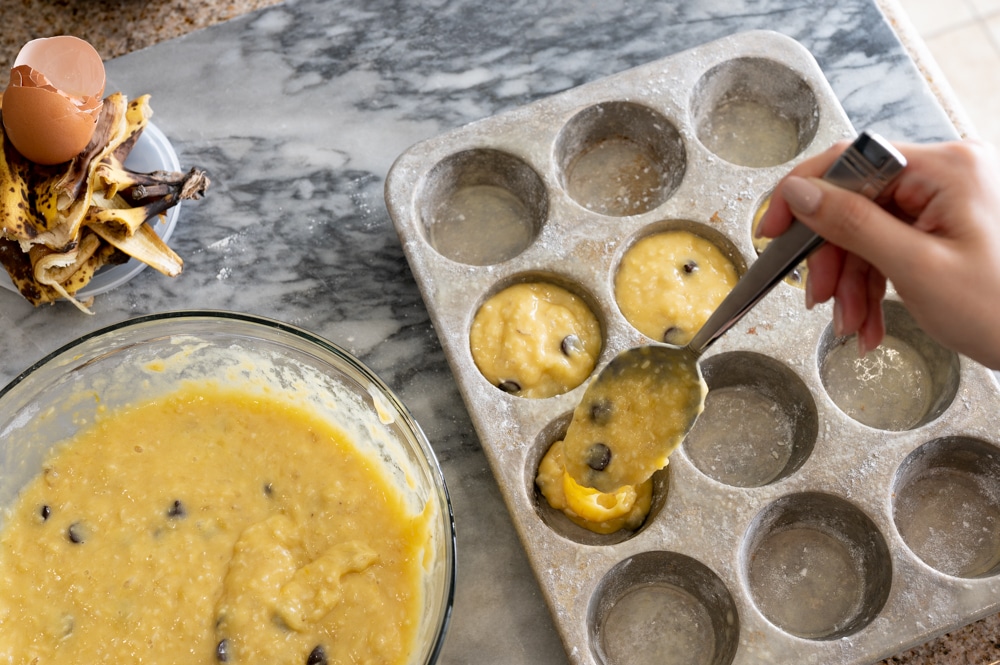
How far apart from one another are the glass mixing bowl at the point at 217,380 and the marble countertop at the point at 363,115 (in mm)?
268

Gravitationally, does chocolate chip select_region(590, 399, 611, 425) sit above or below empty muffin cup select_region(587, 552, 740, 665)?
above

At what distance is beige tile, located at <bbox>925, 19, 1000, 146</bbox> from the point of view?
12.0 ft

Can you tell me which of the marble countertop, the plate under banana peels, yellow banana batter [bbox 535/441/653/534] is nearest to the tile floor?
the marble countertop

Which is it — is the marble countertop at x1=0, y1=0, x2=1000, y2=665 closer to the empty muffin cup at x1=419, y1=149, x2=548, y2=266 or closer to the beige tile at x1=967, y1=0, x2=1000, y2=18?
the empty muffin cup at x1=419, y1=149, x2=548, y2=266

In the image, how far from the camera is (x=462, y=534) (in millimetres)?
2035

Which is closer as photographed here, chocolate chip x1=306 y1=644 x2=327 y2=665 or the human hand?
the human hand

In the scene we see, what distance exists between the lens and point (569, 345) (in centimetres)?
206

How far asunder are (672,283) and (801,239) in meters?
0.64

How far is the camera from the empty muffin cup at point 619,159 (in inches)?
89.0

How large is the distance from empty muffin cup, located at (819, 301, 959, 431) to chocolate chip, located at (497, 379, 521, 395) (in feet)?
2.46

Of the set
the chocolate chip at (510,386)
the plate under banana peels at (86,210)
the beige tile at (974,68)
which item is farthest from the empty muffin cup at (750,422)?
the beige tile at (974,68)

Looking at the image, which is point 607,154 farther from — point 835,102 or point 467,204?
point 835,102

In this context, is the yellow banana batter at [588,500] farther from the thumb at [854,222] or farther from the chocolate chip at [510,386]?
the thumb at [854,222]

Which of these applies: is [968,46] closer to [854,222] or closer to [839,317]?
[839,317]
